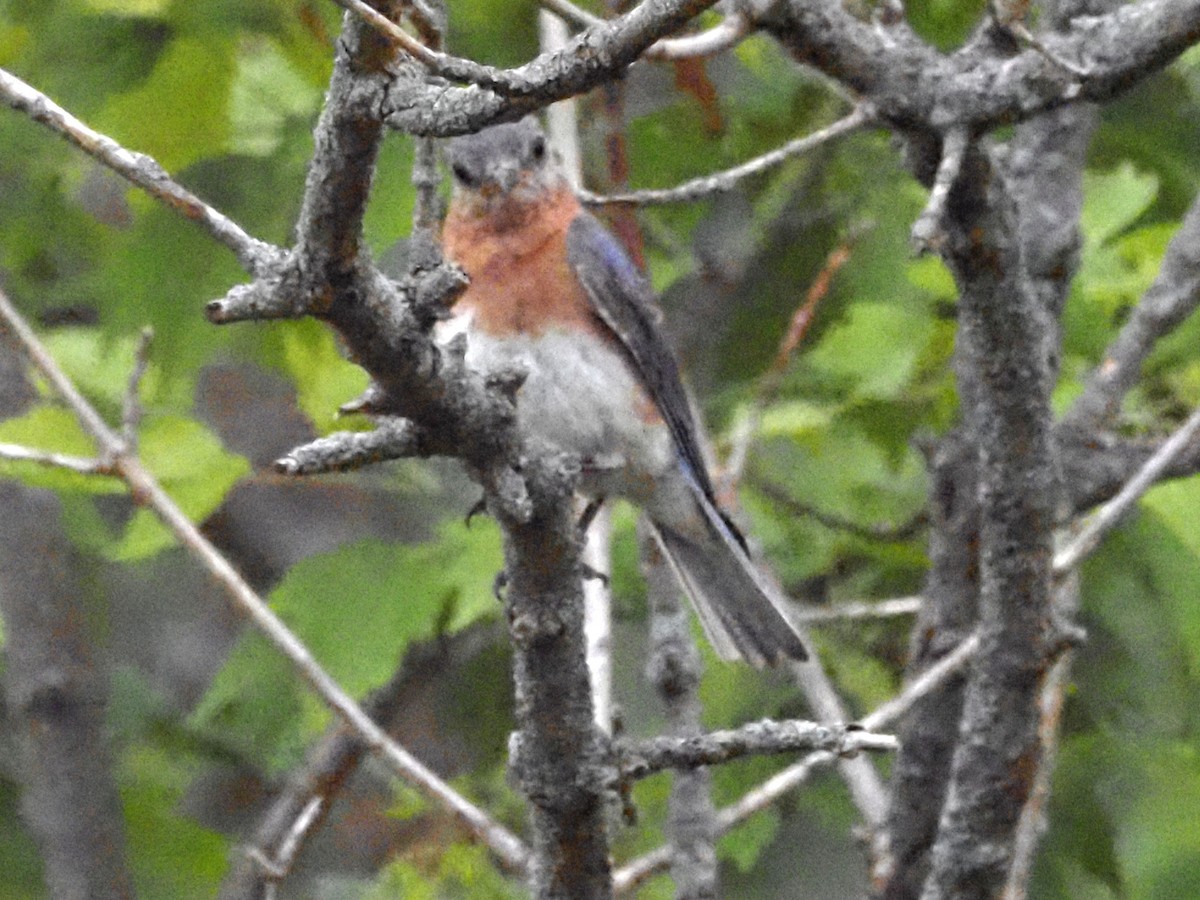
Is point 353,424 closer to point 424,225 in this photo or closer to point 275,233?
point 275,233

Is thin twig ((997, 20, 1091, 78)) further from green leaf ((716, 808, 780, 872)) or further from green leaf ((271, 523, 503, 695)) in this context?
green leaf ((716, 808, 780, 872))

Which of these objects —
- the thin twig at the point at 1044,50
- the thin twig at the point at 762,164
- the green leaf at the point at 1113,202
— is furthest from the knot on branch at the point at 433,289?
the green leaf at the point at 1113,202

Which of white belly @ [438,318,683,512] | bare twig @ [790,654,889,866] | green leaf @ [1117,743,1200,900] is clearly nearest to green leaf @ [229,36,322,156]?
white belly @ [438,318,683,512]

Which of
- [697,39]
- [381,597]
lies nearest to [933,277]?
[381,597]

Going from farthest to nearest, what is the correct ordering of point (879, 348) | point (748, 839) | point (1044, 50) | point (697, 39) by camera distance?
point (748, 839) → point (879, 348) → point (697, 39) → point (1044, 50)

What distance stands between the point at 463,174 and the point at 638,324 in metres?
0.48

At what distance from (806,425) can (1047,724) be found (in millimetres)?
1016

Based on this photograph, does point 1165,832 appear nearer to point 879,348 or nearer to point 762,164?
point 879,348

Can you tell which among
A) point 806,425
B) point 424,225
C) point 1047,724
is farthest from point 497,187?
point 424,225

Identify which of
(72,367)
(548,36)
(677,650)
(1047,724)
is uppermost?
(72,367)

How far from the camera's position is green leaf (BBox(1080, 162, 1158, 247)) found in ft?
12.9

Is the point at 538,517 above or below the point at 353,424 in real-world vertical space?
below

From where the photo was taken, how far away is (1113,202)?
13.1 ft

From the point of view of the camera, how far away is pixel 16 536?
472cm
